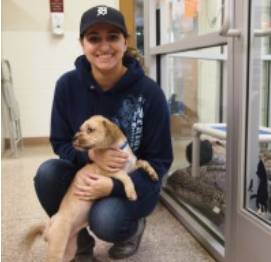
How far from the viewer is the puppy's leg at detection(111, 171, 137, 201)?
1301 millimetres

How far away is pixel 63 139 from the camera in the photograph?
1475mm

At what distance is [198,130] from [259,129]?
58cm

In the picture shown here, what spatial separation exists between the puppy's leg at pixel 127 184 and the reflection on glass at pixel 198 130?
486 millimetres

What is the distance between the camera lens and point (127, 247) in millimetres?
1590

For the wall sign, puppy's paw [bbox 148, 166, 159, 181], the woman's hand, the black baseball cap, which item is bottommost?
puppy's paw [bbox 148, 166, 159, 181]

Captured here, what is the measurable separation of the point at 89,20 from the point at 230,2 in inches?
17.6

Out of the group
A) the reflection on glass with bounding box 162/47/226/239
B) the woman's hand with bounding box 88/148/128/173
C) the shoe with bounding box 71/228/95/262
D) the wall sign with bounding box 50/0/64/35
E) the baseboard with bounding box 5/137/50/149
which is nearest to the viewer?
the woman's hand with bounding box 88/148/128/173

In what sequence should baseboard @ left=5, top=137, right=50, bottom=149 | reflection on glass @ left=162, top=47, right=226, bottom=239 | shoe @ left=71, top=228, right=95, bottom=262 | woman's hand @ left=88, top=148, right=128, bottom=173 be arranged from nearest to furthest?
1. woman's hand @ left=88, top=148, right=128, bottom=173
2. shoe @ left=71, top=228, right=95, bottom=262
3. reflection on glass @ left=162, top=47, right=226, bottom=239
4. baseboard @ left=5, top=137, right=50, bottom=149

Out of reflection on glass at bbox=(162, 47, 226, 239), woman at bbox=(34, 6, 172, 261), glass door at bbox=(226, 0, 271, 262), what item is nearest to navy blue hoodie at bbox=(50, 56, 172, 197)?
woman at bbox=(34, 6, 172, 261)

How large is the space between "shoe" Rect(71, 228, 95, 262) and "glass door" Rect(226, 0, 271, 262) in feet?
1.73

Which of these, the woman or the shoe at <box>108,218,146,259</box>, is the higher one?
the woman

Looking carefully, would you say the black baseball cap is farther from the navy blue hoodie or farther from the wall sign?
the wall sign

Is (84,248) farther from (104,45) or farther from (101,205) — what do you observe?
(104,45)

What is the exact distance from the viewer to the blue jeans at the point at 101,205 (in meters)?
1.29
